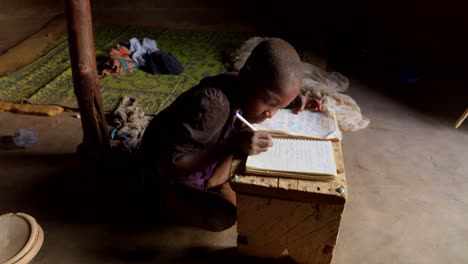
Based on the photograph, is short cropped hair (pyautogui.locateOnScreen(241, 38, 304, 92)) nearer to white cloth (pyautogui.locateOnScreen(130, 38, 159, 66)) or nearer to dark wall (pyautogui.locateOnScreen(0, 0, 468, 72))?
white cloth (pyautogui.locateOnScreen(130, 38, 159, 66))

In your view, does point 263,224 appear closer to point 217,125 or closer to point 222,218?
point 222,218

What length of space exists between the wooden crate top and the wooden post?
0.92 m

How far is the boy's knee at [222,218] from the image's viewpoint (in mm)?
1420

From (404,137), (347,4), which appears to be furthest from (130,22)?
(404,137)

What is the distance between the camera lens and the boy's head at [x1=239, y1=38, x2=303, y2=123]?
4.01ft

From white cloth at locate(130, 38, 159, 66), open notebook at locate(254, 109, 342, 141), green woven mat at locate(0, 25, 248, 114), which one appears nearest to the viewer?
open notebook at locate(254, 109, 342, 141)

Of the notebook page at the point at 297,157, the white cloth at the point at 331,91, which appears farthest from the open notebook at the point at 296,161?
the white cloth at the point at 331,91

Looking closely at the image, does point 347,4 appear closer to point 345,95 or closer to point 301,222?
point 345,95

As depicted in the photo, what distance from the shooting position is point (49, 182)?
1810 millimetres

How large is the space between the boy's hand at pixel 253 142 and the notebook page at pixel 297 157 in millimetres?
23

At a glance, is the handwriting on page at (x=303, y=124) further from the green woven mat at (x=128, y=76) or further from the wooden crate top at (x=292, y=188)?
the green woven mat at (x=128, y=76)

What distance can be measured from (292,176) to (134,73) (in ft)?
7.19

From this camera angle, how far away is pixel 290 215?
3.92 ft

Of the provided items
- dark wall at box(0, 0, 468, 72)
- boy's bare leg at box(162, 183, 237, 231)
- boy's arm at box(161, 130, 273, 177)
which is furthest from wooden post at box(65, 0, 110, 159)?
dark wall at box(0, 0, 468, 72)
